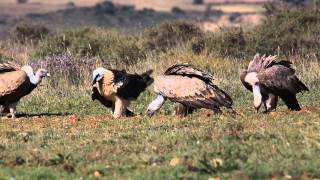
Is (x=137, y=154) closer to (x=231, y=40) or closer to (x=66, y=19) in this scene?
(x=231, y=40)

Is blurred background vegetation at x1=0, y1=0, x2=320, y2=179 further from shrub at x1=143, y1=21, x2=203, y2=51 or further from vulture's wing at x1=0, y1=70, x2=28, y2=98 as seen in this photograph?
shrub at x1=143, y1=21, x2=203, y2=51

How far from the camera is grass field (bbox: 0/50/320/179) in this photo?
7.80 m

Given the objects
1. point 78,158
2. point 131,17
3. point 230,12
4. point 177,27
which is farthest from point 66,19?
point 78,158

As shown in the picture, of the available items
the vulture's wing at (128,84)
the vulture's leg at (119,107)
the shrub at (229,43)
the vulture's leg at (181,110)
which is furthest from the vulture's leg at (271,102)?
the shrub at (229,43)

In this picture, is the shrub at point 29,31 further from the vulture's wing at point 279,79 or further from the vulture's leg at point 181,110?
the vulture's wing at point 279,79

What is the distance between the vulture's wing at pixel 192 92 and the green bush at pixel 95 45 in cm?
1066

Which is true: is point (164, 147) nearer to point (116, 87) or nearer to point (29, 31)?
point (116, 87)

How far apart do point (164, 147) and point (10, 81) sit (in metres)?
5.14

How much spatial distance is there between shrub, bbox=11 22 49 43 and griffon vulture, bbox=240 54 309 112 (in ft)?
71.2

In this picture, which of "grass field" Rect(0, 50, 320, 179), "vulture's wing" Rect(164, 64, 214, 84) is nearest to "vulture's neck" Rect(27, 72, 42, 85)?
"grass field" Rect(0, 50, 320, 179)

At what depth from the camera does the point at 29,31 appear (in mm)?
35406

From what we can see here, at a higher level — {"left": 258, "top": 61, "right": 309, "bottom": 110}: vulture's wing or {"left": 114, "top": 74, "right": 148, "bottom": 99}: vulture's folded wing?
{"left": 258, "top": 61, "right": 309, "bottom": 110}: vulture's wing

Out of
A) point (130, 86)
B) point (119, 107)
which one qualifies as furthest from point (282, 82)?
point (119, 107)

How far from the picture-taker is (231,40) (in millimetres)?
26516
